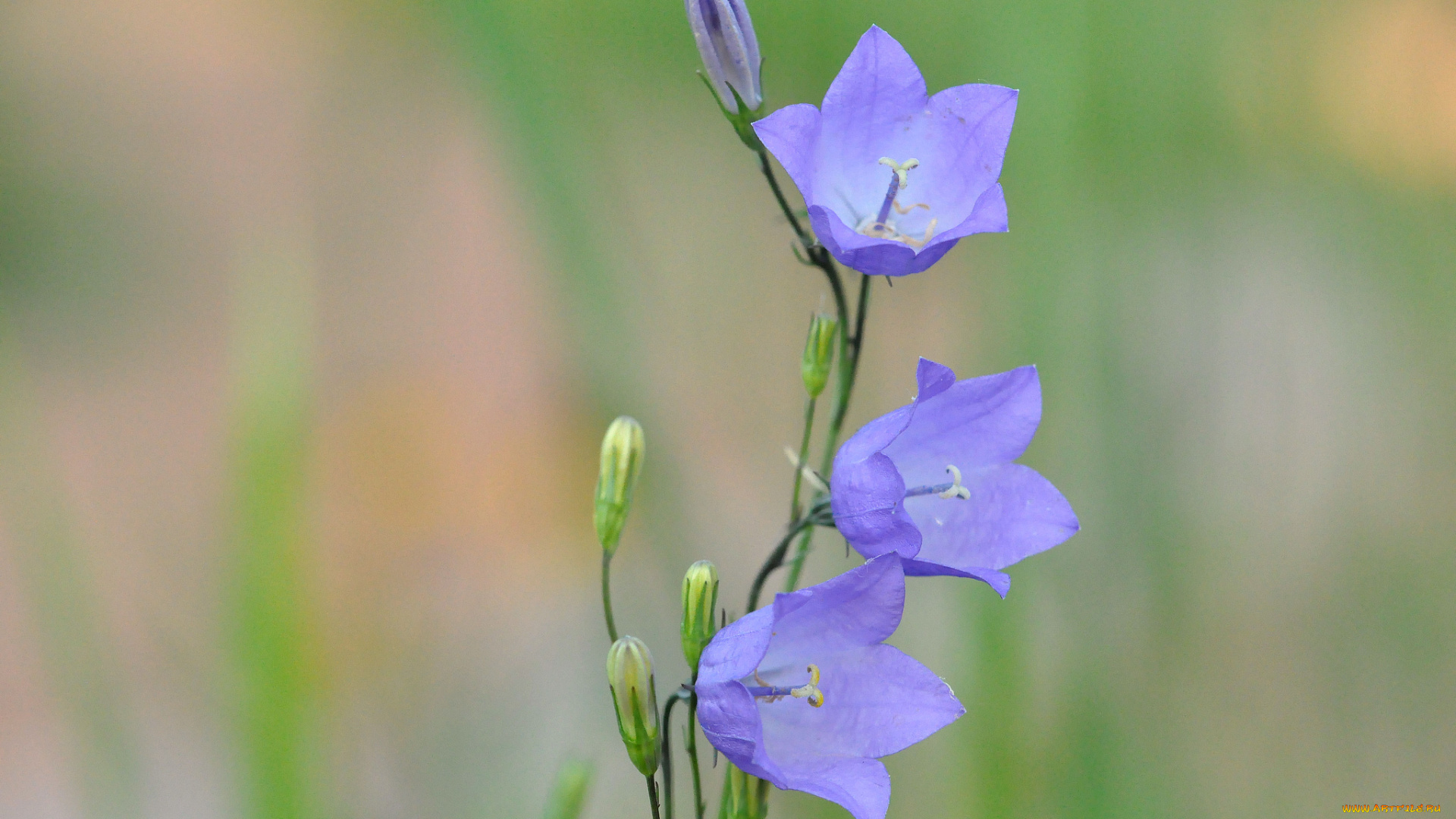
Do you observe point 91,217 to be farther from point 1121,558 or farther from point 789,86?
point 1121,558

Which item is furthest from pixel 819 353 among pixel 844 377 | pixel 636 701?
pixel 636 701

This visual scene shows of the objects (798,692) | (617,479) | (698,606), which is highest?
(617,479)

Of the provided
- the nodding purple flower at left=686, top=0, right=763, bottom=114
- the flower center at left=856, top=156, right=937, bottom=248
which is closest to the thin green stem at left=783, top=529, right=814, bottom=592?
the flower center at left=856, top=156, right=937, bottom=248

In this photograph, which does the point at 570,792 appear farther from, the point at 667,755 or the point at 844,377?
the point at 844,377

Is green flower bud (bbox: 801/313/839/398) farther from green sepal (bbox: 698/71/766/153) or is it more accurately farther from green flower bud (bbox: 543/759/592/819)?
green flower bud (bbox: 543/759/592/819)

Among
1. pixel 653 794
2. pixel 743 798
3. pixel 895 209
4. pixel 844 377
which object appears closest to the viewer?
pixel 653 794

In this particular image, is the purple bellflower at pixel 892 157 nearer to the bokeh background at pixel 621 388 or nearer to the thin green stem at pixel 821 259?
the thin green stem at pixel 821 259
